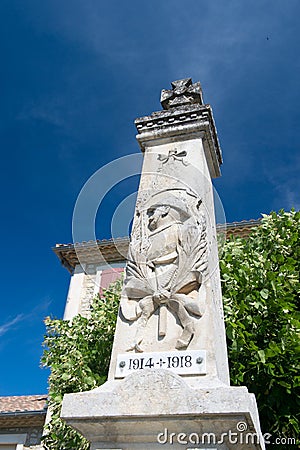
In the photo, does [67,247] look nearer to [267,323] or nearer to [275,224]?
[275,224]

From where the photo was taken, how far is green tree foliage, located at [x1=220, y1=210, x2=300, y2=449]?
4.84 m

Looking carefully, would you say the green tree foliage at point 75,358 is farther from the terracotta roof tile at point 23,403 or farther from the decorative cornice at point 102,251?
the terracotta roof tile at point 23,403

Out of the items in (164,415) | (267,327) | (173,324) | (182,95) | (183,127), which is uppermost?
(182,95)

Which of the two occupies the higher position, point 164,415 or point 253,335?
point 253,335

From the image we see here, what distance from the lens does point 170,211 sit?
3.74 metres

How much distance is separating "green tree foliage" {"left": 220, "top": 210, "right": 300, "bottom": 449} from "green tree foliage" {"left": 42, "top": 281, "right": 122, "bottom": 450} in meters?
2.14

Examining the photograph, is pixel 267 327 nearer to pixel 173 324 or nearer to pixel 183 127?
pixel 173 324

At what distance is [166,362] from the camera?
2.86 m

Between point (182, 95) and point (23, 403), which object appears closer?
point (182, 95)

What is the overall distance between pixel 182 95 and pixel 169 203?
173cm

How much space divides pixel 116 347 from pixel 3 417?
10197 millimetres

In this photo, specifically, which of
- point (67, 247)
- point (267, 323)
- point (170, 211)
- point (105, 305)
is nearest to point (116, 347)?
point (170, 211)

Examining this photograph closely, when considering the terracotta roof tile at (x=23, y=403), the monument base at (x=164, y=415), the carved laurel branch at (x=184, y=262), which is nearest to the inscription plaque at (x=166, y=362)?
the monument base at (x=164, y=415)

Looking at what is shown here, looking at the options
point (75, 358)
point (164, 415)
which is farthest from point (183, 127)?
point (75, 358)
